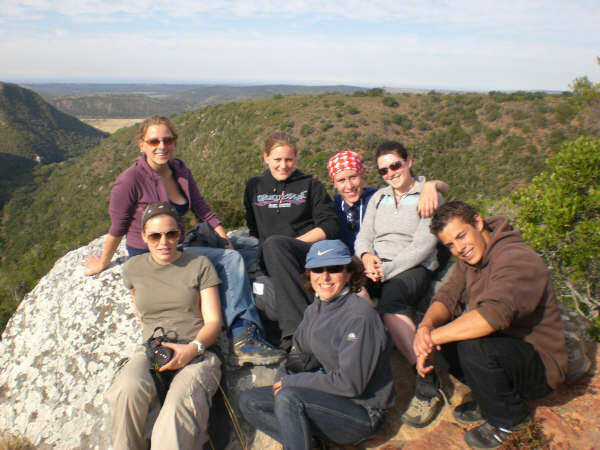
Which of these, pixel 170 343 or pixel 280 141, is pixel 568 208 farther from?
pixel 170 343

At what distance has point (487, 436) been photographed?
226 cm

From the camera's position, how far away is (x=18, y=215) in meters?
52.5

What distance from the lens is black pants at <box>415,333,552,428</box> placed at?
218 centimetres

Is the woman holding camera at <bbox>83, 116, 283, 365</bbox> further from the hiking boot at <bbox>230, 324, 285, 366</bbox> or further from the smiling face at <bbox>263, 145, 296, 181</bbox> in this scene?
the smiling face at <bbox>263, 145, 296, 181</bbox>

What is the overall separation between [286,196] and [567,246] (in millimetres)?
3448

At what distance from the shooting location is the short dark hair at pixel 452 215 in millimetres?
2426

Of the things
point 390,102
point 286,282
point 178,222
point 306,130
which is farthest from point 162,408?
point 390,102

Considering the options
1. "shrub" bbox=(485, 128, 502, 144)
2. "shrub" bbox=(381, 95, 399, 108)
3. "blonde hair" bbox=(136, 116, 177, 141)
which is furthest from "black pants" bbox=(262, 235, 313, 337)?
"shrub" bbox=(381, 95, 399, 108)

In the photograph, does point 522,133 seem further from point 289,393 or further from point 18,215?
point 18,215

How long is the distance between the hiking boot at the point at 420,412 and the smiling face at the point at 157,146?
9.68ft

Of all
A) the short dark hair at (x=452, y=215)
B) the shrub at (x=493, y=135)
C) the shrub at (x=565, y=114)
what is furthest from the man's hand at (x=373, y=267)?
the shrub at (x=565, y=114)

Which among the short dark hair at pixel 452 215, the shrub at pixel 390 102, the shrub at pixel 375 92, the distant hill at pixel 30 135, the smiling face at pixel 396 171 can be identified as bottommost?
the distant hill at pixel 30 135

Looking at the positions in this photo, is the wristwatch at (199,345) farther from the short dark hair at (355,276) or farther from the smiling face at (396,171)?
the smiling face at (396,171)

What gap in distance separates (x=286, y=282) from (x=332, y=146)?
35.5m
